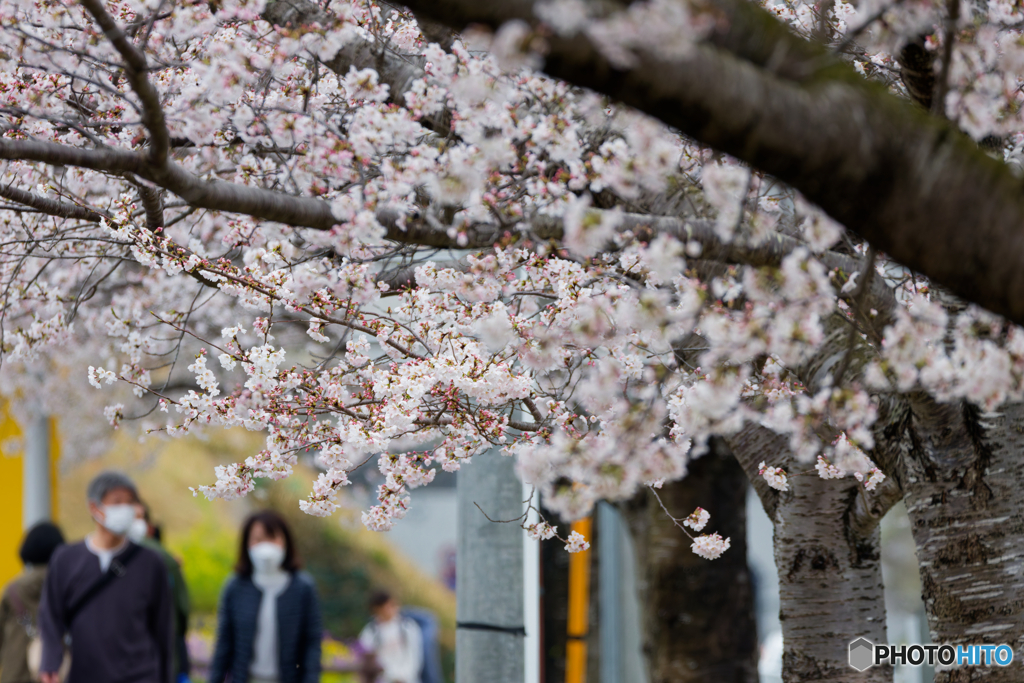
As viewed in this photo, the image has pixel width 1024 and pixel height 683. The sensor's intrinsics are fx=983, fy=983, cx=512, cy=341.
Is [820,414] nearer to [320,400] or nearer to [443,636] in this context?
[320,400]

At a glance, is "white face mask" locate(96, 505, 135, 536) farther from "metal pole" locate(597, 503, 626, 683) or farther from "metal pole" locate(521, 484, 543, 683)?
"metal pole" locate(597, 503, 626, 683)

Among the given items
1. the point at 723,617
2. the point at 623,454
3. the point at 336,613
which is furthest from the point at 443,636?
the point at 623,454

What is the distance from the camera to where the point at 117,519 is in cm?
491

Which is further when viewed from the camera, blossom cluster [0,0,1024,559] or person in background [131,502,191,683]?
person in background [131,502,191,683]

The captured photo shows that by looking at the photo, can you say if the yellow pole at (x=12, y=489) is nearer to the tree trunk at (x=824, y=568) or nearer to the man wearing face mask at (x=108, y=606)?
the man wearing face mask at (x=108, y=606)

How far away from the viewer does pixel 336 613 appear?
1580cm

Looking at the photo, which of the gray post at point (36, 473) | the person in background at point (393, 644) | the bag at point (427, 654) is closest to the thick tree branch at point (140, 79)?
the person in background at point (393, 644)

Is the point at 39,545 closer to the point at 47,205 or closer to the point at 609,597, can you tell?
the point at 47,205

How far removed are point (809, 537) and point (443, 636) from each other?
12901 mm

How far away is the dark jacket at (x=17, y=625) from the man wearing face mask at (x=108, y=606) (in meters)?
0.63

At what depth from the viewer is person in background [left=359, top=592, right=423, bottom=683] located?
6852 millimetres

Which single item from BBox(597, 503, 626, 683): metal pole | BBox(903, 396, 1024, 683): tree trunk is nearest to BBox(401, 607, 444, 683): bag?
BBox(597, 503, 626, 683): metal pole

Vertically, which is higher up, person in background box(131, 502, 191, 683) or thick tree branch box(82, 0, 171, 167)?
thick tree branch box(82, 0, 171, 167)

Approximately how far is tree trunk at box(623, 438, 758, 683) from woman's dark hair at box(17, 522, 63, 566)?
12.5ft
